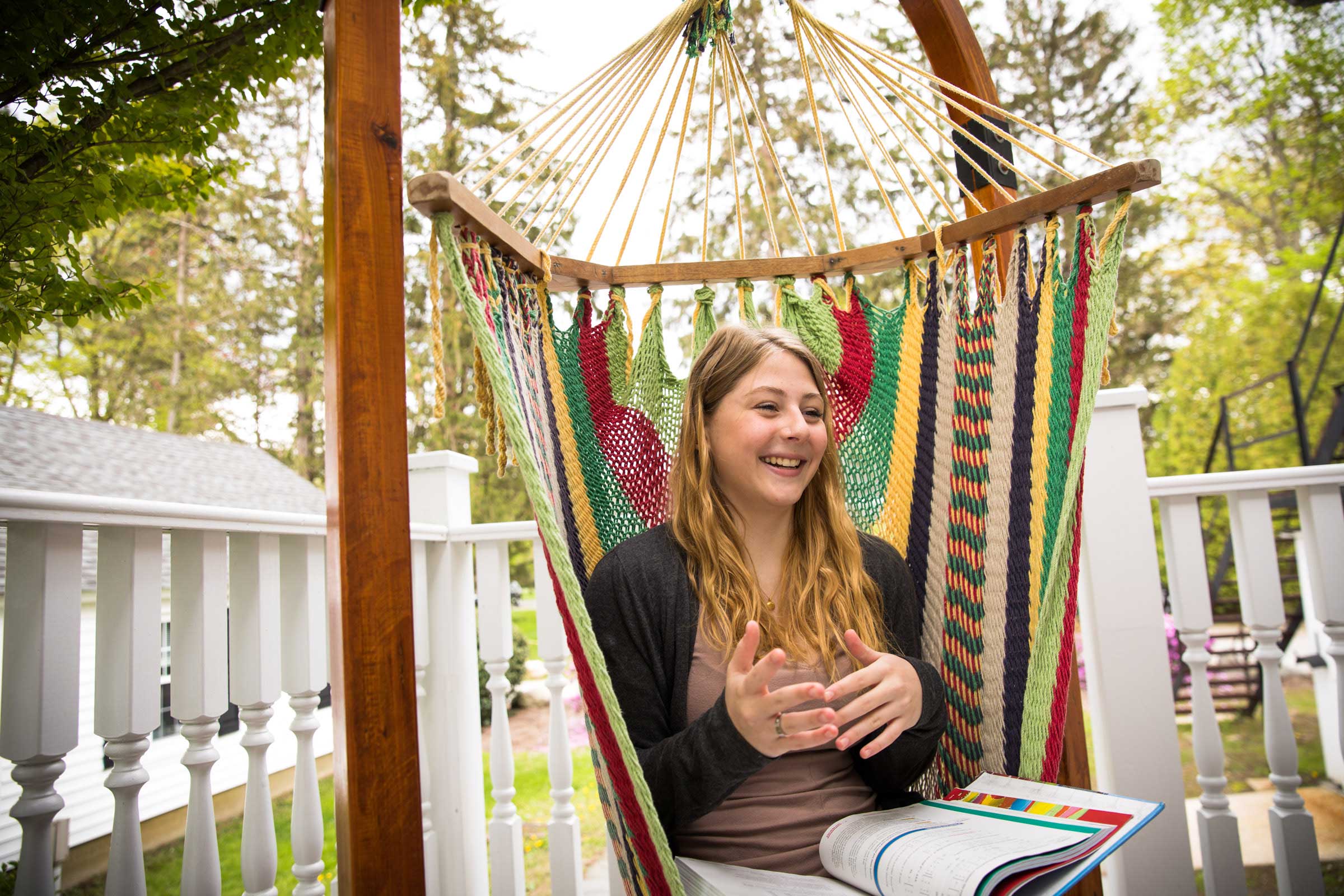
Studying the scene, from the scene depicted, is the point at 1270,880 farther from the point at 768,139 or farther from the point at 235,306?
the point at 235,306

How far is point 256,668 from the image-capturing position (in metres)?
1.34

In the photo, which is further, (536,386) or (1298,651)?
(1298,651)

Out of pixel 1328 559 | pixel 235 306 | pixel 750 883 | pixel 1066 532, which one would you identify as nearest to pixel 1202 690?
pixel 1328 559

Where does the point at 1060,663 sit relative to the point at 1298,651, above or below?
above

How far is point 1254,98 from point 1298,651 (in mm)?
5843

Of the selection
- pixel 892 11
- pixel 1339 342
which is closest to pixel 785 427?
pixel 892 11

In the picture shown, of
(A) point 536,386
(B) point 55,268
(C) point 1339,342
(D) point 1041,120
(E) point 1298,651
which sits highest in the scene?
(D) point 1041,120

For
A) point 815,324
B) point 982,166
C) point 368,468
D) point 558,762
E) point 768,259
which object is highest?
point 982,166

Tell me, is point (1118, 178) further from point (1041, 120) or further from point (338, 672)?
point (1041, 120)

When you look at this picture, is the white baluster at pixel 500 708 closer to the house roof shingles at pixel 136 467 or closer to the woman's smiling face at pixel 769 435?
the woman's smiling face at pixel 769 435

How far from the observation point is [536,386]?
4.06 ft

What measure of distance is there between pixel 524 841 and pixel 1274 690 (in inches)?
180

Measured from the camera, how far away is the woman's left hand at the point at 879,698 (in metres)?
1.00

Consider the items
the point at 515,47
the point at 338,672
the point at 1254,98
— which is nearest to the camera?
the point at 338,672
